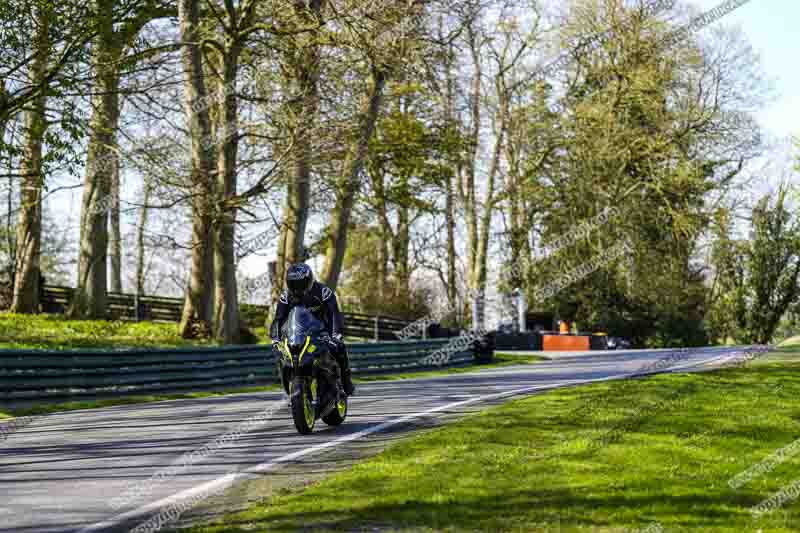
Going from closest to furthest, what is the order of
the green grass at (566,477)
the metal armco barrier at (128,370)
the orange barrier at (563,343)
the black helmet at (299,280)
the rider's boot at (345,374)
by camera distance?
the green grass at (566,477)
the black helmet at (299,280)
the rider's boot at (345,374)
the metal armco barrier at (128,370)
the orange barrier at (563,343)

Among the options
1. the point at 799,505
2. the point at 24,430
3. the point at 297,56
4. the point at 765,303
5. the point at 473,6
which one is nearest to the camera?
the point at 799,505

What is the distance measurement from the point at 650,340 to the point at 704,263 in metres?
7.45

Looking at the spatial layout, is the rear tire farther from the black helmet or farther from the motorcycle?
the black helmet

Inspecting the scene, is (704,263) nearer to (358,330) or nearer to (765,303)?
(765,303)

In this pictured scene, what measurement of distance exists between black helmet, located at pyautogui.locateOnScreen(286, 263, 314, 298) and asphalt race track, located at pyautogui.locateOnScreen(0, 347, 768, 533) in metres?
1.49

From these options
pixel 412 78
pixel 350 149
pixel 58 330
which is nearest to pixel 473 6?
pixel 412 78

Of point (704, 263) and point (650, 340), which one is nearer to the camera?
point (650, 340)

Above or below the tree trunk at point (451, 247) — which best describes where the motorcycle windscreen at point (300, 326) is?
below

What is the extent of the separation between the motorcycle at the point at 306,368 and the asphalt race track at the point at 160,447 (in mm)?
320

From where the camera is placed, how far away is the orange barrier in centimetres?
4184

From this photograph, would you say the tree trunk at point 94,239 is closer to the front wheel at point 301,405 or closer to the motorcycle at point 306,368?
the motorcycle at point 306,368

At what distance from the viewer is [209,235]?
1018 inches

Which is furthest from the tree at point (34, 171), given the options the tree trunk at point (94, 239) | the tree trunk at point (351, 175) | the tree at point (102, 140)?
the tree trunk at point (351, 175)

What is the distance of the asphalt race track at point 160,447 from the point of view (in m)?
6.97
